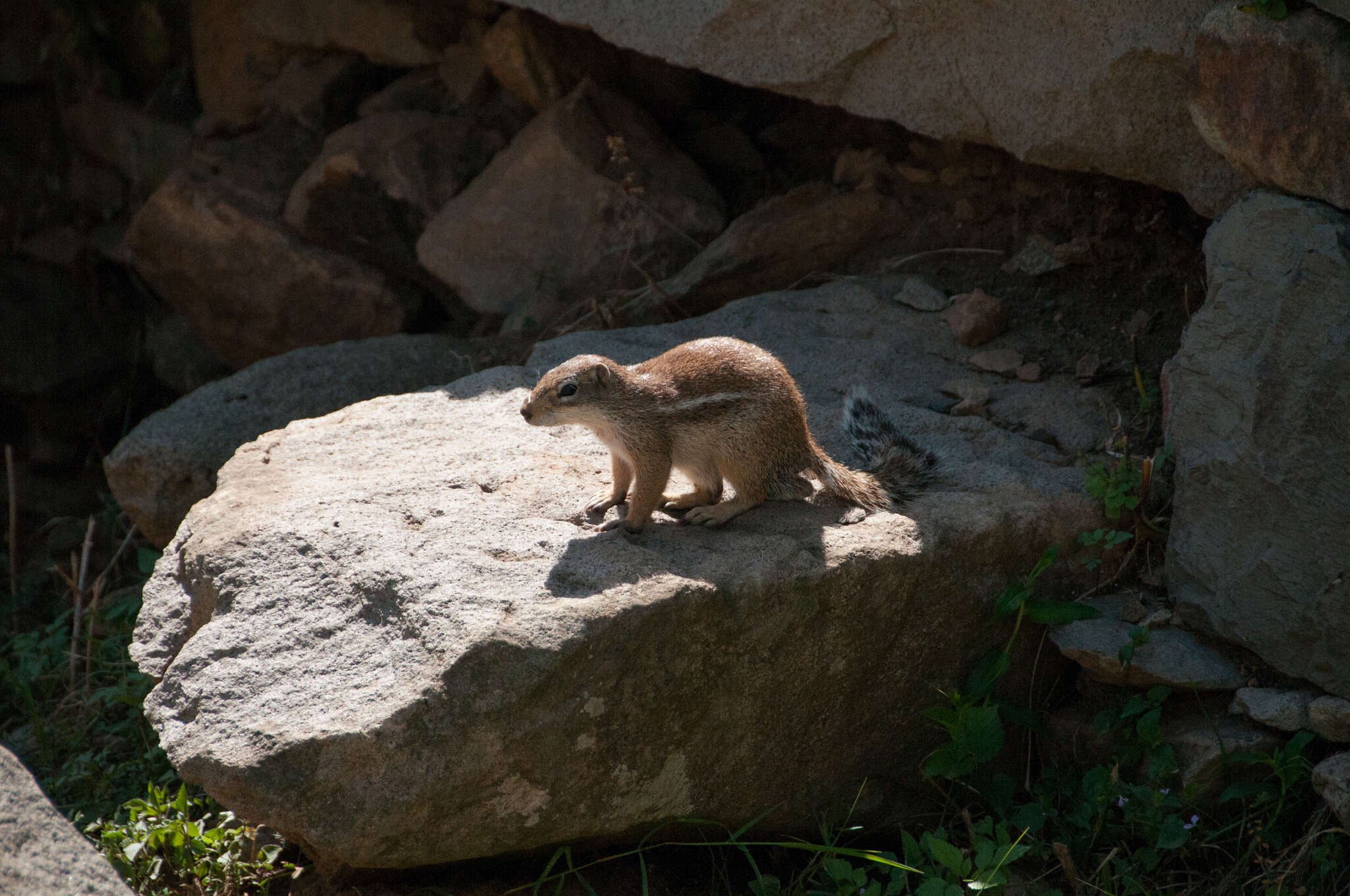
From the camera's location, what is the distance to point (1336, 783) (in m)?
3.29

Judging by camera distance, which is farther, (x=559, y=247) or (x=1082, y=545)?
(x=559, y=247)

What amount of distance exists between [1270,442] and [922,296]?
6.57 ft

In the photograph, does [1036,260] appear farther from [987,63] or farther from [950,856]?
[950,856]

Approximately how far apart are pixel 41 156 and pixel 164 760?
5673 mm

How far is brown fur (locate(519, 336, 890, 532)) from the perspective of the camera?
3.63 meters

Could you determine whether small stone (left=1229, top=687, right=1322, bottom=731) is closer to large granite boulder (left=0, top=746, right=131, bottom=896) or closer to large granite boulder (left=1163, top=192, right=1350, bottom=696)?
large granite boulder (left=1163, top=192, right=1350, bottom=696)

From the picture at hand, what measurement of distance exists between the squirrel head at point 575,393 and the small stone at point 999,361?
6.13 ft

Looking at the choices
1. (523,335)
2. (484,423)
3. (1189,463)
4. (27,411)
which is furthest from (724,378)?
(27,411)

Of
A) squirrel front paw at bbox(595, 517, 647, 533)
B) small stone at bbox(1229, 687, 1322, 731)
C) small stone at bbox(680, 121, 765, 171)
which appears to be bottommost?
small stone at bbox(1229, 687, 1322, 731)

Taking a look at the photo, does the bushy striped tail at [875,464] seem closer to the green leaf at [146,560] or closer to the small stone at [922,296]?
the small stone at [922,296]

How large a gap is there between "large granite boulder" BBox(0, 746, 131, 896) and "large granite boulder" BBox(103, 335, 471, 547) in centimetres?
291

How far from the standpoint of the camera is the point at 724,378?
12.2 ft

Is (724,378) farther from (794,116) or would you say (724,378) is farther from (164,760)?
(794,116)

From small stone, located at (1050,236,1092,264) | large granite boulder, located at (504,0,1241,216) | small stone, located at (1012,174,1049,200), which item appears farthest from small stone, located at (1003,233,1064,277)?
large granite boulder, located at (504,0,1241,216)
